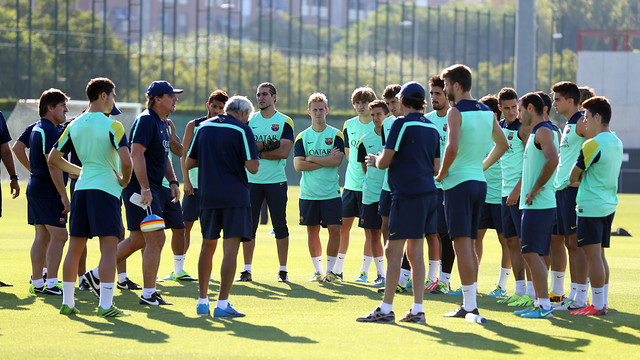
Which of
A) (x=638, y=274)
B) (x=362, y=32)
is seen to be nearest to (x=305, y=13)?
(x=362, y=32)

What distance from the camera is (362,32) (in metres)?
88.6

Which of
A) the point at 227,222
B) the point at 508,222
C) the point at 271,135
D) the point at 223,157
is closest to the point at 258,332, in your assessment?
the point at 227,222

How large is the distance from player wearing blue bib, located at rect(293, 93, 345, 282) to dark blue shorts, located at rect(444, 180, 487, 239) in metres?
3.39

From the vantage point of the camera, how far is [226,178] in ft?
25.7

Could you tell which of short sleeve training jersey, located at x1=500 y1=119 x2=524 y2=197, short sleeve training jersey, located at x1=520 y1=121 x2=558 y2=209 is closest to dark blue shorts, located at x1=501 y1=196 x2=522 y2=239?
short sleeve training jersey, located at x1=500 y1=119 x2=524 y2=197

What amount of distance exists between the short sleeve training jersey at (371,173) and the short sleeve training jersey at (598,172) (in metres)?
3.03

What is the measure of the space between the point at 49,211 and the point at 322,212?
3548 millimetres

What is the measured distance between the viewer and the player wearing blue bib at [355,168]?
11070 millimetres

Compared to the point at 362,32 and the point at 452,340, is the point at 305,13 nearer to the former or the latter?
the point at 362,32

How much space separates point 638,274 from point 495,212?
3.59m

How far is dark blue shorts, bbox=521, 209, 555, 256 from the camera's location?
8016 millimetres

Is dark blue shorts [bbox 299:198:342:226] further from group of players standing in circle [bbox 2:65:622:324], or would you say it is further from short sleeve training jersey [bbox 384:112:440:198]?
short sleeve training jersey [bbox 384:112:440:198]

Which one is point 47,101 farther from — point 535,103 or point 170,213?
point 535,103

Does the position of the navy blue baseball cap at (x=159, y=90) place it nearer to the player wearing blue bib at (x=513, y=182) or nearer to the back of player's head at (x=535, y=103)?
the back of player's head at (x=535, y=103)
